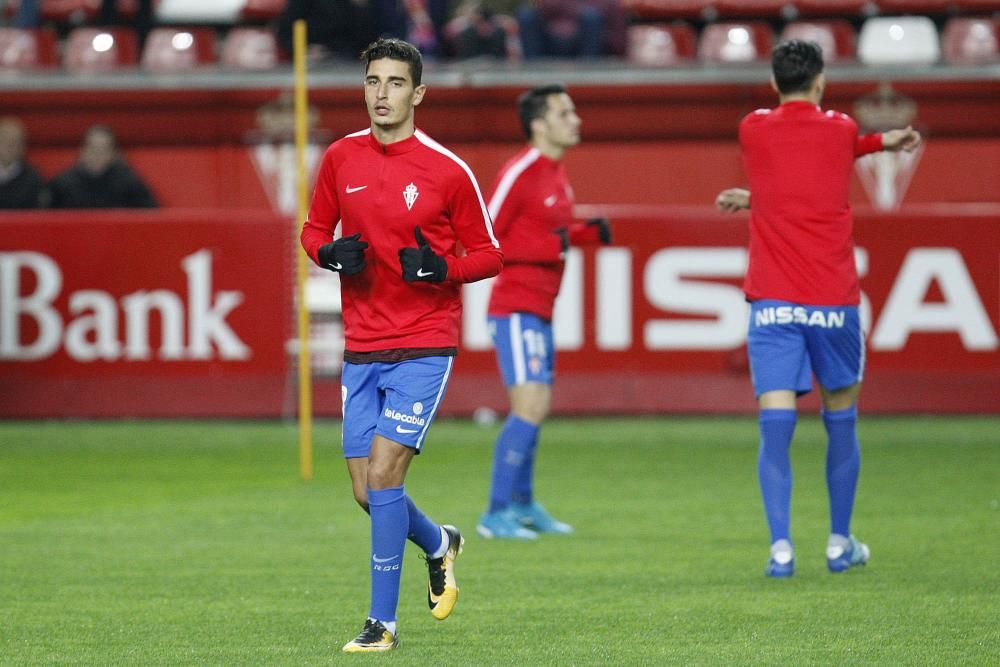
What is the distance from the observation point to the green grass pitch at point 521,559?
629cm

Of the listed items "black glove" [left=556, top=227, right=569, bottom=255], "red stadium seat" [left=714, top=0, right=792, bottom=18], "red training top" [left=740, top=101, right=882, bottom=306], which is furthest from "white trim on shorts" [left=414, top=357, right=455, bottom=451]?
"red stadium seat" [left=714, top=0, right=792, bottom=18]

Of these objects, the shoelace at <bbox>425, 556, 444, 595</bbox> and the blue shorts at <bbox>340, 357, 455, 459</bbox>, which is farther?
the shoelace at <bbox>425, 556, 444, 595</bbox>

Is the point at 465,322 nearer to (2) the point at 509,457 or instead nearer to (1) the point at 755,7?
(1) the point at 755,7

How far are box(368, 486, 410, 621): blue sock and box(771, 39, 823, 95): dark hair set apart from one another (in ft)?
9.23

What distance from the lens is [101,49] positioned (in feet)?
59.4

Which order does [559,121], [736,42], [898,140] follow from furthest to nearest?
[736,42] → [559,121] → [898,140]

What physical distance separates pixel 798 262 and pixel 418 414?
2325 millimetres

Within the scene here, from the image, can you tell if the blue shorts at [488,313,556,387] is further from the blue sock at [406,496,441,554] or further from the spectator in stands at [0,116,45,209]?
the spectator in stands at [0,116,45,209]

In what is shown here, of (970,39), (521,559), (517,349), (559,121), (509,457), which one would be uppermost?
(970,39)

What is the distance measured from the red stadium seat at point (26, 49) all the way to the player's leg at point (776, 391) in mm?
11998

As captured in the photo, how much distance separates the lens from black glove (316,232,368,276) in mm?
6195

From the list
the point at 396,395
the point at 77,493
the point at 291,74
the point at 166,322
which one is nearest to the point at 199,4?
the point at 291,74

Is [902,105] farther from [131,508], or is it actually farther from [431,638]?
[431,638]

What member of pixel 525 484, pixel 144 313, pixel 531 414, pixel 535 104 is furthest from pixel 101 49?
pixel 525 484
